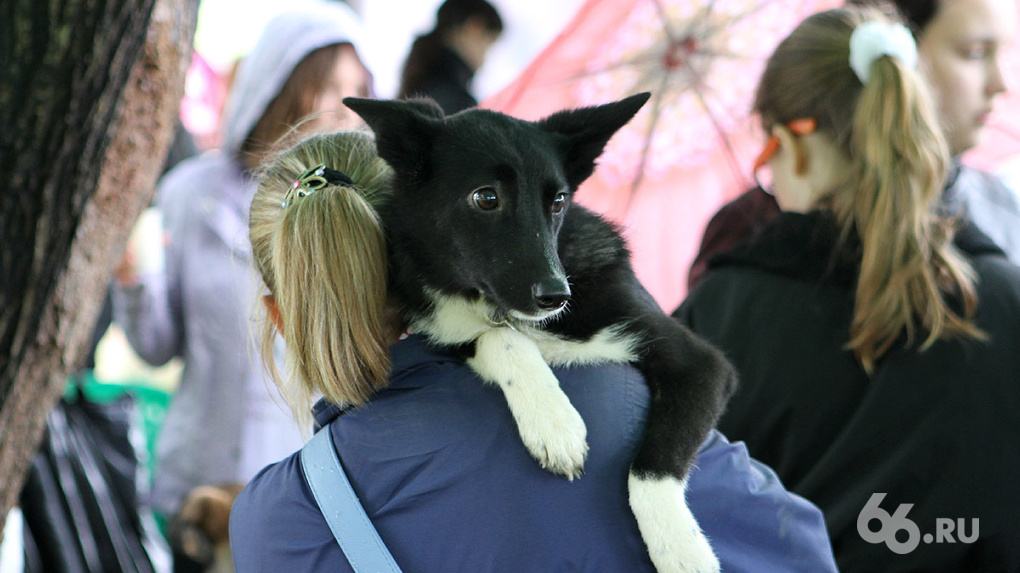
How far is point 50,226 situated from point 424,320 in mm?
910

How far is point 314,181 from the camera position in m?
1.42

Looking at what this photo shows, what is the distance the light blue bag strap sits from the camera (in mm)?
1211

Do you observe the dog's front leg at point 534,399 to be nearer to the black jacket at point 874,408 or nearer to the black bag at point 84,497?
the black jacket at point 874,408

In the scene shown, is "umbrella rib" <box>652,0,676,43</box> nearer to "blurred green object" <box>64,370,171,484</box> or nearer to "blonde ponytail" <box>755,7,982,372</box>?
"blonde ponytail" <box>755,7,982,372</box>

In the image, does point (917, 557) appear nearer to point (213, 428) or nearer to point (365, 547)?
point (365, 547)

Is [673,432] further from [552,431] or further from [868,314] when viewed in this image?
[868,314]

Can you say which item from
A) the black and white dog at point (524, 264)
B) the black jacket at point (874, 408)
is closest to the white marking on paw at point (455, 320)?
the black and white dog at point (524, 264)

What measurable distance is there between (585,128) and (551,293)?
44 centimetres

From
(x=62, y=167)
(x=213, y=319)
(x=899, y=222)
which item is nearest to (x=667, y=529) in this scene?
(x=899, y=222)

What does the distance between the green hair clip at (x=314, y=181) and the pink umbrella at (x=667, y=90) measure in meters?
1.42

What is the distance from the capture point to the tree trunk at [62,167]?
5.60ft

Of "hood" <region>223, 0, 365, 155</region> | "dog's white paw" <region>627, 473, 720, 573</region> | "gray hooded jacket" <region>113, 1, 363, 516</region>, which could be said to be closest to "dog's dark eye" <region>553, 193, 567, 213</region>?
"dog's white paw" <region>627, 473, 720, 573</region>

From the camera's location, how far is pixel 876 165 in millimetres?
1854

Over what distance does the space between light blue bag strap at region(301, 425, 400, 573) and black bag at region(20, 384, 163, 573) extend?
2417 mm
